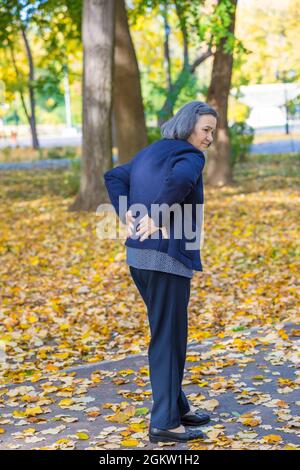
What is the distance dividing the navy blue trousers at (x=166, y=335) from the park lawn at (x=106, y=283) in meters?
1.97

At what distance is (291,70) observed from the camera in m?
42.1

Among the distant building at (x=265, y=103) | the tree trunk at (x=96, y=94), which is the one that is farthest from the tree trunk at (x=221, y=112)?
the distant building at (x=265, y=103)

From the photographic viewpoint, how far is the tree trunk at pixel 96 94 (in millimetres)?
15234

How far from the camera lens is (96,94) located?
15.5 metres

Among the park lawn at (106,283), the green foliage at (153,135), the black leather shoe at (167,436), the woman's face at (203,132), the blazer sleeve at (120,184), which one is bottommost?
the park lawn at (106,283)

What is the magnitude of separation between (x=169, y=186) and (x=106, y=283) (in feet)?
19.9

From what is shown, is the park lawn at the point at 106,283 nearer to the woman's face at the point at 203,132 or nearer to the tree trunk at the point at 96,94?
the tree trunk at the point at 96,94

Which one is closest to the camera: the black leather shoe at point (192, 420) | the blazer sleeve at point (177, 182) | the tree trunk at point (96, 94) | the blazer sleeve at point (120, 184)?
the blazer sleeve at point (177, 182)

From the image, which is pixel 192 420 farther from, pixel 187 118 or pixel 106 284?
pixel 106 284

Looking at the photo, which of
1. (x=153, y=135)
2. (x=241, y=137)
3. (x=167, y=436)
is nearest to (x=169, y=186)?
(x=167, y=436)

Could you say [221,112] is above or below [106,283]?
above

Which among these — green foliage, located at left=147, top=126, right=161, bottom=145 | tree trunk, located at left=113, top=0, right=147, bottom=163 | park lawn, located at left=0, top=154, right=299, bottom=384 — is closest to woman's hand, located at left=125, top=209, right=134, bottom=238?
park lawn, located at left=0, top=154, right=299, bottom=384
